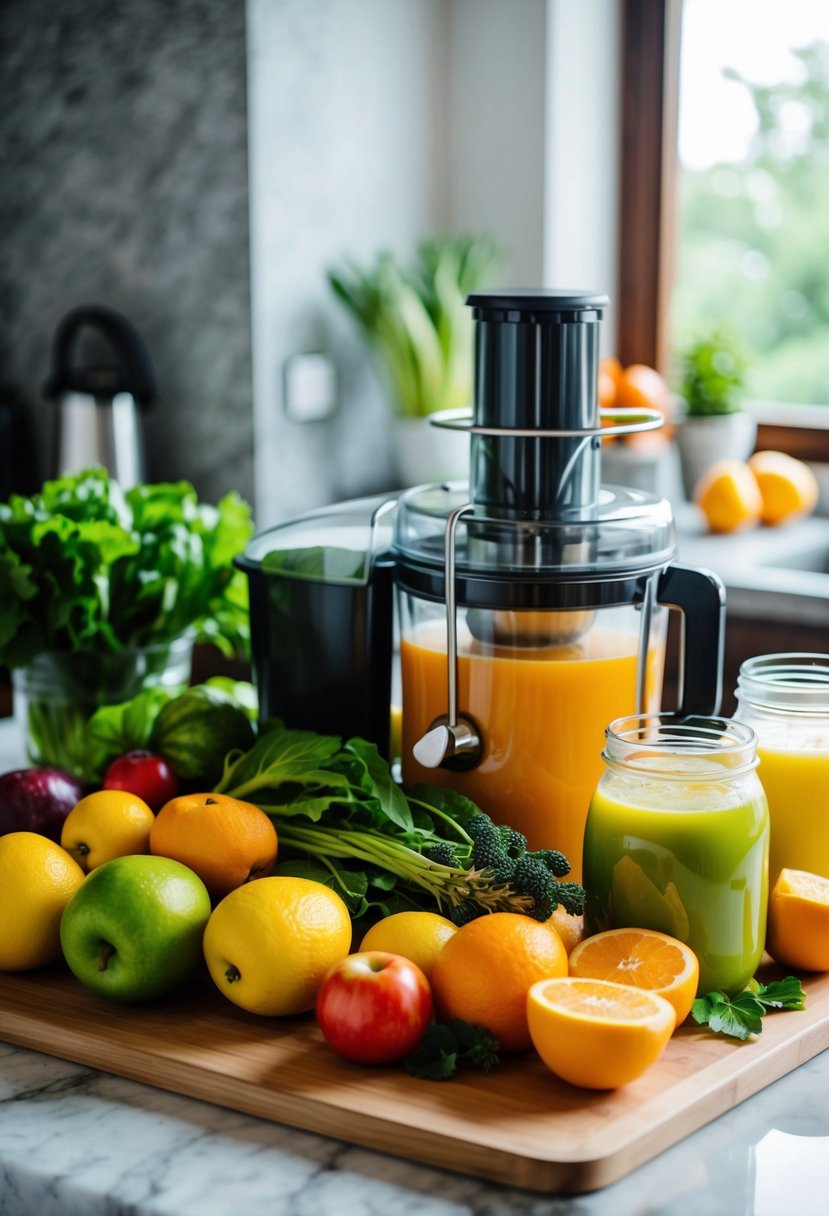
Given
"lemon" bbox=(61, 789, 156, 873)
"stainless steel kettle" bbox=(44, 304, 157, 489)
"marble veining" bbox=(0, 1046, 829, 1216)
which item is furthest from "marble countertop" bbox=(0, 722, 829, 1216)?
"stainless steel kettle" bbox=(44, 304, 157, 489)

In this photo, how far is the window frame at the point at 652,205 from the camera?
107 inches

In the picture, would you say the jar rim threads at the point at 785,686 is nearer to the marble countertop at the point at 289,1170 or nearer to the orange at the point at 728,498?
the marble countertop at the point at 289,1170

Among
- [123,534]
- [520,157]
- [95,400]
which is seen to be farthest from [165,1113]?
[520,157]

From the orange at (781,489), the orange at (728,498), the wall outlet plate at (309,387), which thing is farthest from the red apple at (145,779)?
the orange at (781,489)

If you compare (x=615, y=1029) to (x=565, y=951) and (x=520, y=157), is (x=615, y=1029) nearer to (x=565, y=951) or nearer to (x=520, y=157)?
(x=565, y=951)

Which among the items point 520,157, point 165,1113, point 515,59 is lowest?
point 165,1113

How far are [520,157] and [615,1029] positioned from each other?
2185 millimetres

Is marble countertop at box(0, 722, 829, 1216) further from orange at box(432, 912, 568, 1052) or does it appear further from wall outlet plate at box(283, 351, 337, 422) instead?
wall outlet plate at box(283, 351, 337, 422)

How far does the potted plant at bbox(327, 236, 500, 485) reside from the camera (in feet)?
8.31

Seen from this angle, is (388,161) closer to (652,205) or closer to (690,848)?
(652,205)

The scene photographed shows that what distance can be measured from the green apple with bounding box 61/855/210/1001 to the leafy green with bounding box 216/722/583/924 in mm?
124

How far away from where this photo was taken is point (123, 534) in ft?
4.23

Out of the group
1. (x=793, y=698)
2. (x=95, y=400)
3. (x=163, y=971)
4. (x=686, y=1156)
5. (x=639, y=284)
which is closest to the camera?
(x=686, y=1156)

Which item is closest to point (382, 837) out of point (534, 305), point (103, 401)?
point (534, 305)
